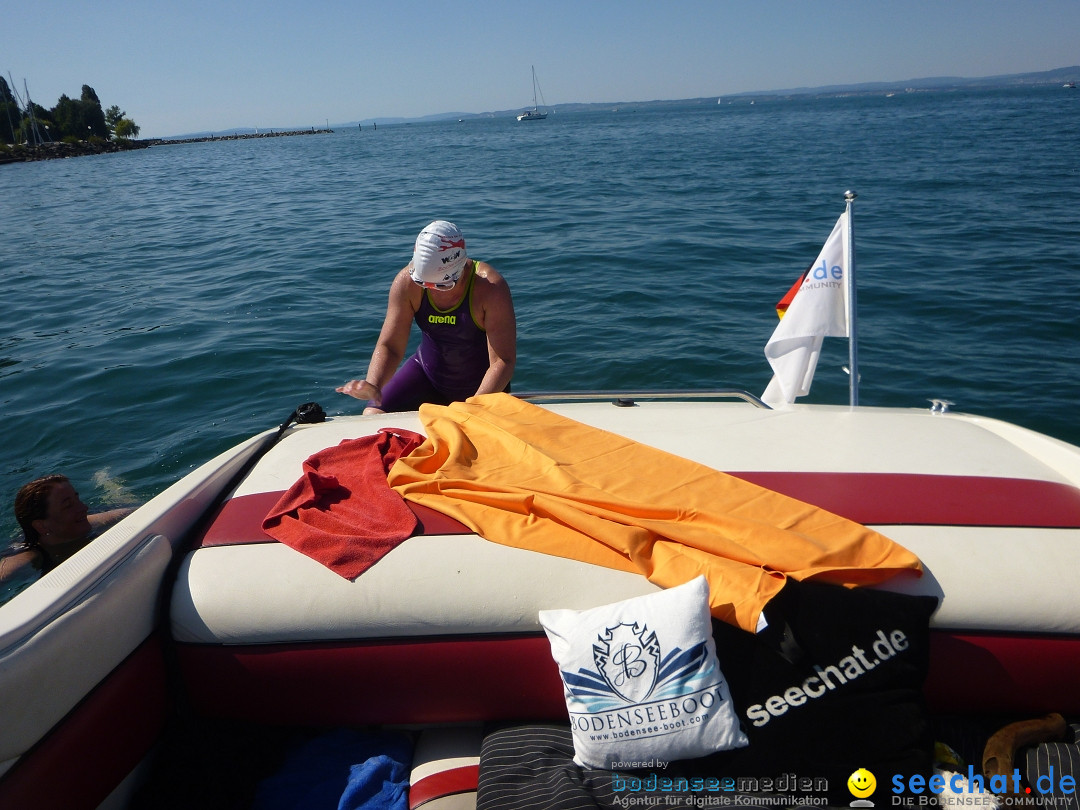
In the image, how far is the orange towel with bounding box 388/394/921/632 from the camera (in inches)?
82.4

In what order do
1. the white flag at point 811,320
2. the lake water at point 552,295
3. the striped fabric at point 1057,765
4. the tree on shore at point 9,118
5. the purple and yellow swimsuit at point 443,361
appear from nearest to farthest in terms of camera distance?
the striped fabric at point 1057,765 < the white flag at point 811,320 < the purple and yellow swimsuit at point 443,361 < the lake water at point 552,295 < the tree on shore at point 9,118

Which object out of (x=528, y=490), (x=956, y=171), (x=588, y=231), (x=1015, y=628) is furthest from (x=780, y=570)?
(x=956, y=171)

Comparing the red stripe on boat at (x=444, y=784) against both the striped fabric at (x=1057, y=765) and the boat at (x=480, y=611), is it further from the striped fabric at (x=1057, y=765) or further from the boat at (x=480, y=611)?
the striped fabric at (x=1057, y=765)

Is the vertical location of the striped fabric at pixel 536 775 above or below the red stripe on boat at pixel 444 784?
above

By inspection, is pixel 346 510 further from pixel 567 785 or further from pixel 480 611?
pixel 567 785

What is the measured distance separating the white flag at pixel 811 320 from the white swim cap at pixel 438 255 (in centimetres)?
170

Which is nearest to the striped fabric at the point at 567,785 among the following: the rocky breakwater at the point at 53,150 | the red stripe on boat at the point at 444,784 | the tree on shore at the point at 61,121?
the red stripe on boat at the point at 444,784

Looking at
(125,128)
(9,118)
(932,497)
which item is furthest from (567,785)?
(125,128)

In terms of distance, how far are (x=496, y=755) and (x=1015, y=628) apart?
1.54 metres

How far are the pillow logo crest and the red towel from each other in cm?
76

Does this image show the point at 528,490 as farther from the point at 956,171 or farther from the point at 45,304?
the point at 956,171

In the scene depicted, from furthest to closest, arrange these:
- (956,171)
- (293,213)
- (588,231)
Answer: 1. (956,171)
2. (293,213)
3. (588,231)

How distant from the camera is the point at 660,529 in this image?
2266mm

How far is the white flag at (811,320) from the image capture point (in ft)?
11.8
